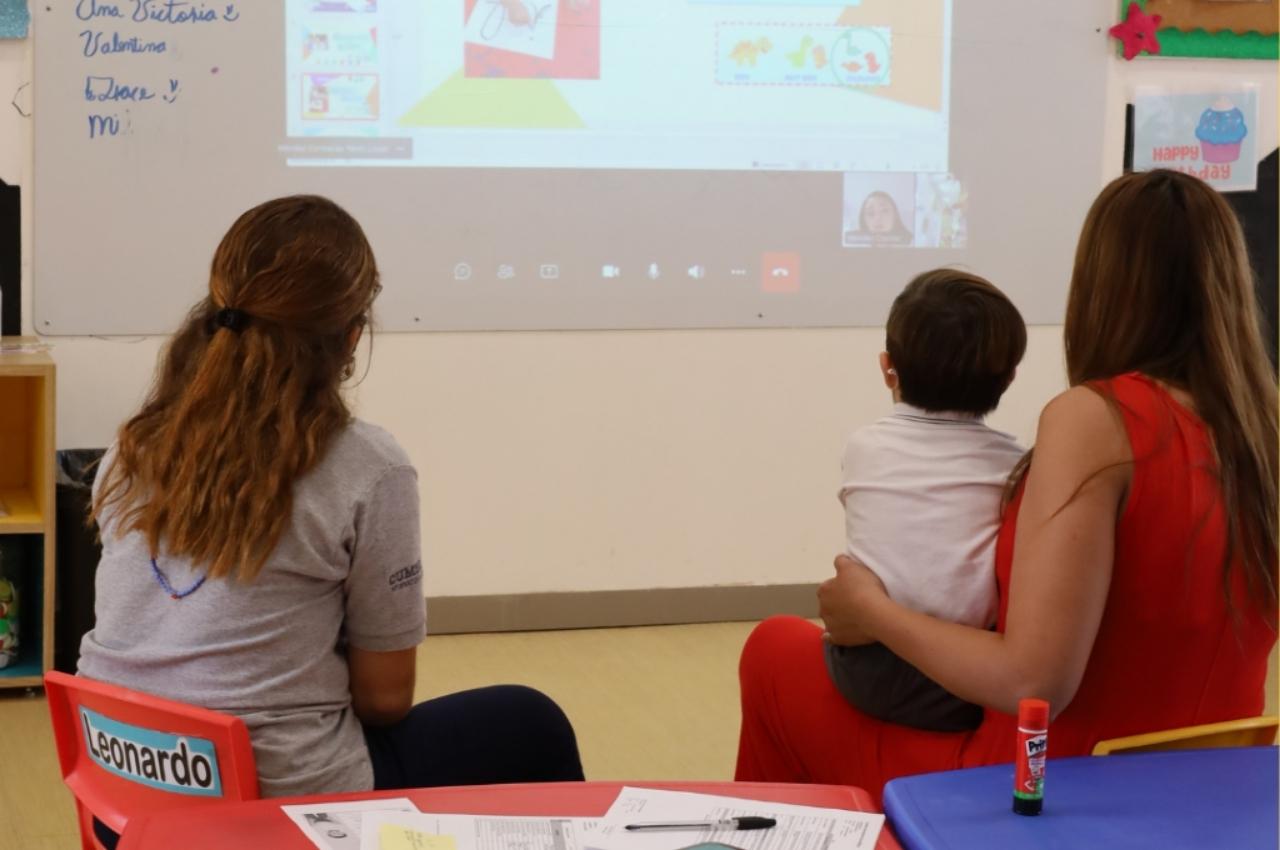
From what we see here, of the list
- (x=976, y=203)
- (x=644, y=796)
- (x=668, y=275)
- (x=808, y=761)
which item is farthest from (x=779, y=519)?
(x=644, y=796)

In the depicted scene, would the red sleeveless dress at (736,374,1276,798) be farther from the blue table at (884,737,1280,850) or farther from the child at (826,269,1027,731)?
the blue table at (884,737,1280,850)

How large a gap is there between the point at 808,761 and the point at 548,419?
2.02 meters

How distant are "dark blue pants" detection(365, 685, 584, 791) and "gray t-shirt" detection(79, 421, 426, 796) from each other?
80mm

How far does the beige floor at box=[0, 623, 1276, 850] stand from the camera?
2.67 meters

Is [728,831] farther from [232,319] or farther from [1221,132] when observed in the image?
[1221,132]

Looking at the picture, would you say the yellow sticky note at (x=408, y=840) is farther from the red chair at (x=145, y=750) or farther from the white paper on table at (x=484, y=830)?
the red chair at (x=145, y=750)

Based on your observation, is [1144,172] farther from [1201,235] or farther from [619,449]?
[619,449]

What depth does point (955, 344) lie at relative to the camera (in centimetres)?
184

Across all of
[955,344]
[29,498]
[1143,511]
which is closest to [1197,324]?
[1143,511]

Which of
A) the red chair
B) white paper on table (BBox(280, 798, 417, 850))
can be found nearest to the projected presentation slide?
the red chair

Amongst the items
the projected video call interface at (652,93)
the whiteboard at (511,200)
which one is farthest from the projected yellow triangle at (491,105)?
the whiteboard at (511,200)

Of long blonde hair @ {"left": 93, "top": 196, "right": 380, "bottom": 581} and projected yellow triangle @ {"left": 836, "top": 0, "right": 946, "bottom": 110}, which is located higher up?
projected yellow triangle @ {"left": 836, "top": 0, "right": 946, "bottom": 110}

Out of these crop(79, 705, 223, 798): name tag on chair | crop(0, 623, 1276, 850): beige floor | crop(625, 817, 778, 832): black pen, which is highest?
crop(625, 817, 778, 832): black pen

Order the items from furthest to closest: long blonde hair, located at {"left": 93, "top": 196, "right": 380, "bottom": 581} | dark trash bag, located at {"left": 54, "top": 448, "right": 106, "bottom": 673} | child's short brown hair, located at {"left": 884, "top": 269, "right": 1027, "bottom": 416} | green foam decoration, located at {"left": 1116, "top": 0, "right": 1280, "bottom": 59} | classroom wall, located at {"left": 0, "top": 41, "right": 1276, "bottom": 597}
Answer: green foam decoration, located at {"left": 1116, "top": 0, "right": 1280, "bottom": 59}
classroom wall, located at {"left": 0, "top": 41, "right": 1276, "bottom": 597}
dark trash bag, located at {"left": 54, "top": 448, "right": 106, "bottom": 673}
child's short brown hair, located at {"left": 884, "top": 269, "right": 1027, "bottom": 416}
long blonde hair, located at {"left": 93, "top": 196, "right": 380, "bottom": 581}
